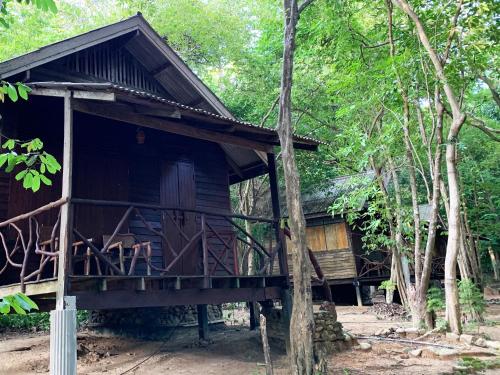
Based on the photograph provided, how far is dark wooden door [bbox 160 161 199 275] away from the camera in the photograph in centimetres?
980

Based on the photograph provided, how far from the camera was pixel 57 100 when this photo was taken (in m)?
8.30

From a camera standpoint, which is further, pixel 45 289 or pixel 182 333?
pixel 182 333

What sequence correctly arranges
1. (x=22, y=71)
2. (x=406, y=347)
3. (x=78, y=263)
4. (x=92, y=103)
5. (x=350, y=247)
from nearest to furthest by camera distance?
(x=92, y=103)
(x=22, y=71)
(x=78, y=263)
(x=406, y=347)
(x=350, y=247)

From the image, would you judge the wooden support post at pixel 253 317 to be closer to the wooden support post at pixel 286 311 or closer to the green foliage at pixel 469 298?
the wooden support post at pixel 286 311

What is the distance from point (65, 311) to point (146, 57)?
21.4 feet

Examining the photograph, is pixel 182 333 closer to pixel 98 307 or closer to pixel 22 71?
pixel 98 307

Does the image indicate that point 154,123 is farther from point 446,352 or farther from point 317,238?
point 317,238

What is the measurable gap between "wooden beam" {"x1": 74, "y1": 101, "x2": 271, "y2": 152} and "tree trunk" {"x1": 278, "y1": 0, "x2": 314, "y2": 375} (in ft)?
4.37

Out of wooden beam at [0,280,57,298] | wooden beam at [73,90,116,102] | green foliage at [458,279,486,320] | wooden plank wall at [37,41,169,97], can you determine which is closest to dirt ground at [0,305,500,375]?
green foliage at [458,279,486,320]

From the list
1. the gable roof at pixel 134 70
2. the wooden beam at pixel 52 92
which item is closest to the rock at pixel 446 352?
the gable roof at pixel 134 70

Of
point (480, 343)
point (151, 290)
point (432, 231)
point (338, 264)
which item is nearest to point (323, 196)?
point (338, 264)

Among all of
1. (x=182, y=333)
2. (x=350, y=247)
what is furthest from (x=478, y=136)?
(x=182, y=333)

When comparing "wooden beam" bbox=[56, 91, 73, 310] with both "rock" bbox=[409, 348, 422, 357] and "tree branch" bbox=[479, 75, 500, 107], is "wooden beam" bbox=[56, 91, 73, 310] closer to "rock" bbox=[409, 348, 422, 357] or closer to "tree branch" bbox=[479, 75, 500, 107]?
"rock" bbox=[409, 348, 422, 357]

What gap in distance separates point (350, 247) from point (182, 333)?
10.3m
